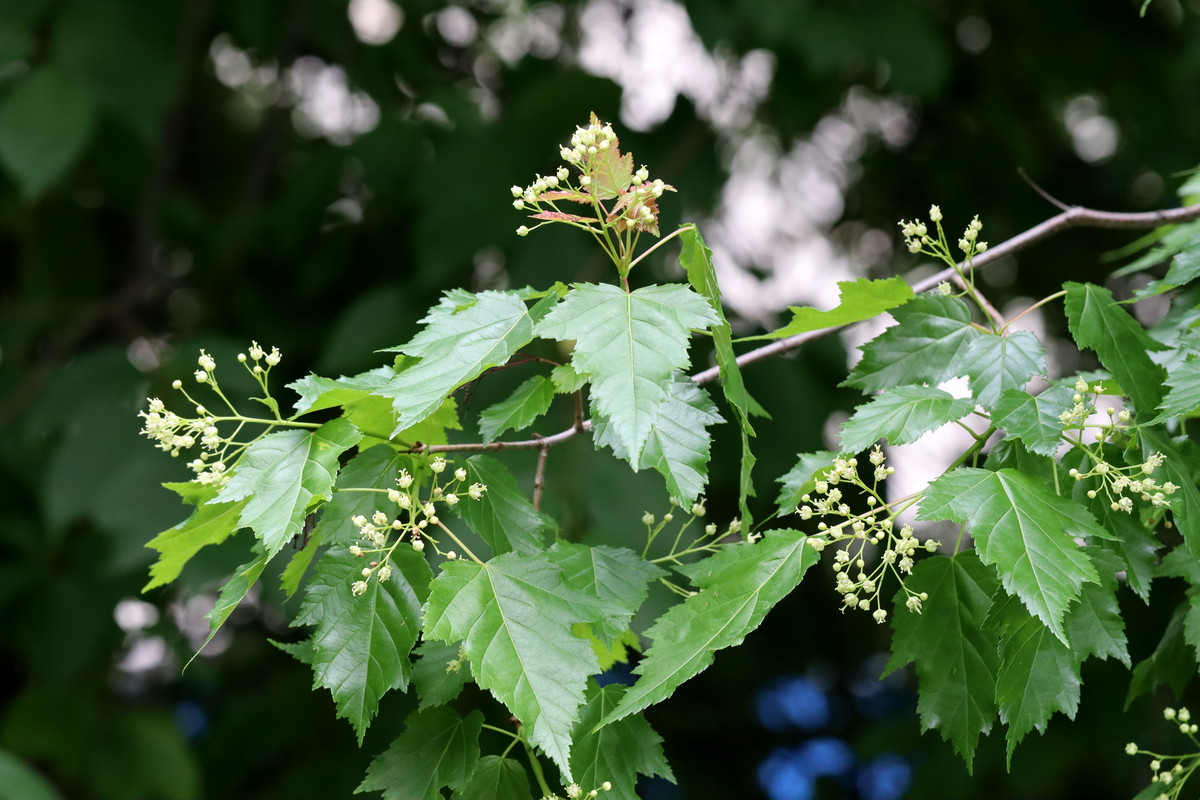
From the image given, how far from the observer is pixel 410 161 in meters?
3.05

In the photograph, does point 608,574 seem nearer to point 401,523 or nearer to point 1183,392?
point 401,523

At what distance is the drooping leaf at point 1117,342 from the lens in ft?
3.43

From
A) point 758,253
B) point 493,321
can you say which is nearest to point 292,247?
point 758,253

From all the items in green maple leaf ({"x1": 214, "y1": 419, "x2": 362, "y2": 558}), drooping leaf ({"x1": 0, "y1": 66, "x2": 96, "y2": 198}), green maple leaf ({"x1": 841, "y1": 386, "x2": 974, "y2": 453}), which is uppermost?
drooping leaf ({"x1": 0, "y1": 66, "x2": 96, "y2": 198})

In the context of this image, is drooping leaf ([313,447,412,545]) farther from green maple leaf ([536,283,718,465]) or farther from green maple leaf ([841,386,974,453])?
green maple leaf ([841,386,974,453])

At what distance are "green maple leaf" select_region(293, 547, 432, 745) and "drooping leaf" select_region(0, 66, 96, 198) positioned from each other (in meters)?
1.88

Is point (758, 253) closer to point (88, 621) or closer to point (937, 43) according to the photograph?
point (937, 43)

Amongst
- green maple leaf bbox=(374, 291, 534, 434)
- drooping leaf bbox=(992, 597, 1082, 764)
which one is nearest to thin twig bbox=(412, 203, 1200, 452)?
green maple leaf bbox=(374, 291, 534, 434)

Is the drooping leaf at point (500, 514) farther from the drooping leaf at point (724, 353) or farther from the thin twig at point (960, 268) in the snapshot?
the drooping leaf at point (724, 353)

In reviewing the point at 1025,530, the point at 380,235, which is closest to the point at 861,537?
the point at 1025,530

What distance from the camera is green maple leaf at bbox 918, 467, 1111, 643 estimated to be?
0.85 m

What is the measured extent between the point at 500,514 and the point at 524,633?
16cm

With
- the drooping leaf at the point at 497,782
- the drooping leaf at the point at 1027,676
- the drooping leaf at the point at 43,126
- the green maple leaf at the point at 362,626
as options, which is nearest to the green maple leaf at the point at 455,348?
the green maple leaf at the point at 362,626

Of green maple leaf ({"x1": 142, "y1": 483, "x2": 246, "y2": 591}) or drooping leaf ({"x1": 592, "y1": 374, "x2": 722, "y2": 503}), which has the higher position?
green maple leaf ({"x1": 142, "y1": 483, "x2": 246, "y2": 591})
